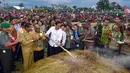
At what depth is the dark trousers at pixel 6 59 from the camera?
7.56 metres

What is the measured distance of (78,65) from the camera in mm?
5012

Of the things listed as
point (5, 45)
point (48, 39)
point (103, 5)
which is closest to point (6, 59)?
point (5, 45)

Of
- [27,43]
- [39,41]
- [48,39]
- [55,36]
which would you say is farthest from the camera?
[48,39]

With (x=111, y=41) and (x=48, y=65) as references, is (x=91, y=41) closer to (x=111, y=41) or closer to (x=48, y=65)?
(x=111, y=41)

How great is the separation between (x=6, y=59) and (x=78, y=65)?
3304 millimetres

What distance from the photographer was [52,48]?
29.3 feet

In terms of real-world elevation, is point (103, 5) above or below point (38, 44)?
below

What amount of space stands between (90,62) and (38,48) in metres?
3.26

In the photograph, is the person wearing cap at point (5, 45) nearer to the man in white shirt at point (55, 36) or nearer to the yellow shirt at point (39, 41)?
the yellow shirt at point (39, 41)

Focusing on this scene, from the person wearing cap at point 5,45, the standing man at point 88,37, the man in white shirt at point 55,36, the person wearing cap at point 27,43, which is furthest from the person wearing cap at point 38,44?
the standing man at point 88,37

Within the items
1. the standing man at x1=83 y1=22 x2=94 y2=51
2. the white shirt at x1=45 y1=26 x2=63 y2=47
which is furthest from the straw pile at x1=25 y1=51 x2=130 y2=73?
the standing man at x1=83 y1=22 x2=94 y2=51

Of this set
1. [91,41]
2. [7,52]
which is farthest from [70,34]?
[7,52]

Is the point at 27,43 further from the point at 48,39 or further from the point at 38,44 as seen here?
the point at 48,39

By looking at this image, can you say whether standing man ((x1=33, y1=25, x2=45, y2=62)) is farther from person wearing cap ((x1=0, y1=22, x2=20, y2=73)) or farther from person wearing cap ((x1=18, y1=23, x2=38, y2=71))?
person wearing cap ((x1=0, y1=22, x2=20, y2=73))
